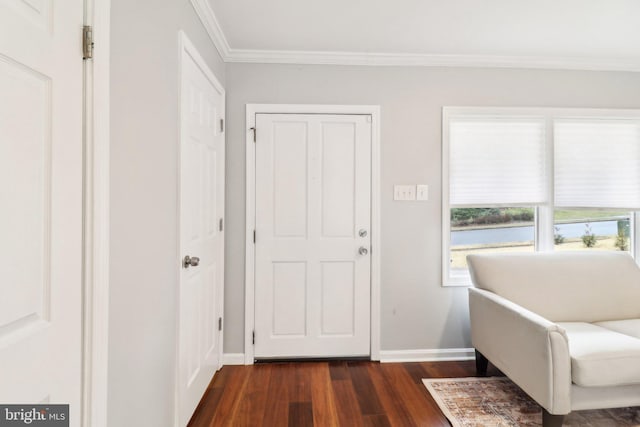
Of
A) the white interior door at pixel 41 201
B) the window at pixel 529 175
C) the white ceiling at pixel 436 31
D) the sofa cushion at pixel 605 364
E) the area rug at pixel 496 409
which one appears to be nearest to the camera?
the white interior door at pixel 41 201

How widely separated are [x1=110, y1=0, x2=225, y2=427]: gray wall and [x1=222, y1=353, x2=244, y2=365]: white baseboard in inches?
38.4

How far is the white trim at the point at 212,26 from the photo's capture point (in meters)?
1.93

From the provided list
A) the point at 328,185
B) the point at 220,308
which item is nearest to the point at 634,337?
the point at 328,185

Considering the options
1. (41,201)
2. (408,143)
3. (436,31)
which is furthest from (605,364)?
(41,201)

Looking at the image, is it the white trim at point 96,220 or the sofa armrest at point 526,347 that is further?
the sofa armrest at point 526,347

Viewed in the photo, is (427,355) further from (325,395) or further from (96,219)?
(96,219)

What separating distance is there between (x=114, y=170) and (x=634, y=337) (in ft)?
9.51

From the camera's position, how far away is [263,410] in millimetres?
2025

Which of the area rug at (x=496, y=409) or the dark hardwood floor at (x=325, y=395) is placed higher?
the area rug at (x=496, y=409)

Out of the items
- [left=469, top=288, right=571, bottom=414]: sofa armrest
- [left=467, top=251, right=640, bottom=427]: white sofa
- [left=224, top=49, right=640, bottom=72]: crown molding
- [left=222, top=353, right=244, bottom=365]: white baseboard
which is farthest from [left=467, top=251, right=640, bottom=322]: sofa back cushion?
[left=222, top=353, right=244, bottom=365]: white baseboard

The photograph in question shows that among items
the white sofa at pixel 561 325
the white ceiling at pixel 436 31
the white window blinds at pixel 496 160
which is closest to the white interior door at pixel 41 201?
the white ceiling at pixel 436 31

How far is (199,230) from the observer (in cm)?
202

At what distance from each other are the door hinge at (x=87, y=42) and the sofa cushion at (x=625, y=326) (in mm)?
3064

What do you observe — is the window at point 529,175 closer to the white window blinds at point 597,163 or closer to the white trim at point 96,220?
the white window blinds at point 597,163
